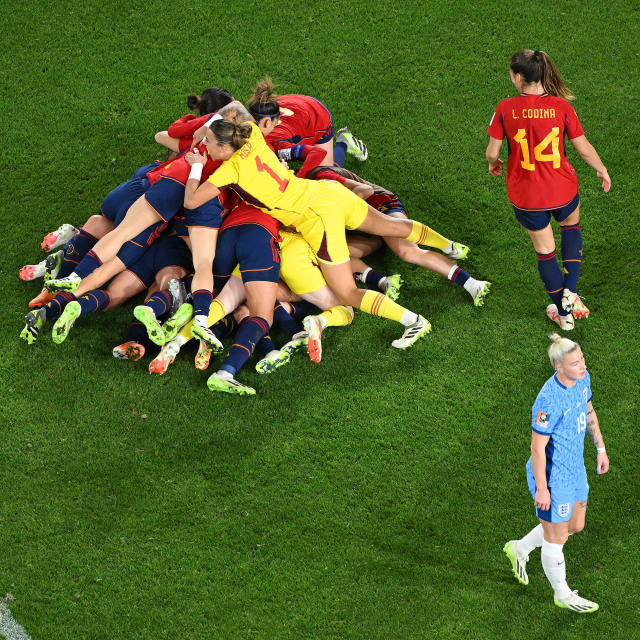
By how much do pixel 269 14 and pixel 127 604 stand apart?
6473mm

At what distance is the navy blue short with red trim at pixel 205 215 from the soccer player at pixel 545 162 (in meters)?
2.07

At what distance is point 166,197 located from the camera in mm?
6949

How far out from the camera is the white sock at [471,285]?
7227 millimetres

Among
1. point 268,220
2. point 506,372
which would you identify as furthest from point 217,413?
point 506,372

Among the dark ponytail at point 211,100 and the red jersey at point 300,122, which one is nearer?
the dark ponytail at point 211,100

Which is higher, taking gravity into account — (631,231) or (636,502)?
(631,231)

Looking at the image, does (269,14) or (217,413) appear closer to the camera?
(217,413)

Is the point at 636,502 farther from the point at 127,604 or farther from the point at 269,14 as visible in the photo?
the point at 269,14

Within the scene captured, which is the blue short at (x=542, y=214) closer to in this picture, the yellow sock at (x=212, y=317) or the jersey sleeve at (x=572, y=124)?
the jersey sleeve at (x=572, y=124)

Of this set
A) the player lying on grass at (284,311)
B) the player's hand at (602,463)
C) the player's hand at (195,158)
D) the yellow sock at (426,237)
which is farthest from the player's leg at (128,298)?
the player's hand at (602,463)

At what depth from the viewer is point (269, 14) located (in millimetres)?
9625

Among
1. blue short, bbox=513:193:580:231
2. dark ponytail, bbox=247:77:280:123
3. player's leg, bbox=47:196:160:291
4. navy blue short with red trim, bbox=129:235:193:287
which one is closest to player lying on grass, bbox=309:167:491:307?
dark ponytail, bbox=247:77:280:123

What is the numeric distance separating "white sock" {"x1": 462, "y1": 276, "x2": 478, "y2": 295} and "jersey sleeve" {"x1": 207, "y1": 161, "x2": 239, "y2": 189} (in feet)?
6.62

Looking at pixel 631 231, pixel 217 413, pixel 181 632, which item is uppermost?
pixel 631 231
